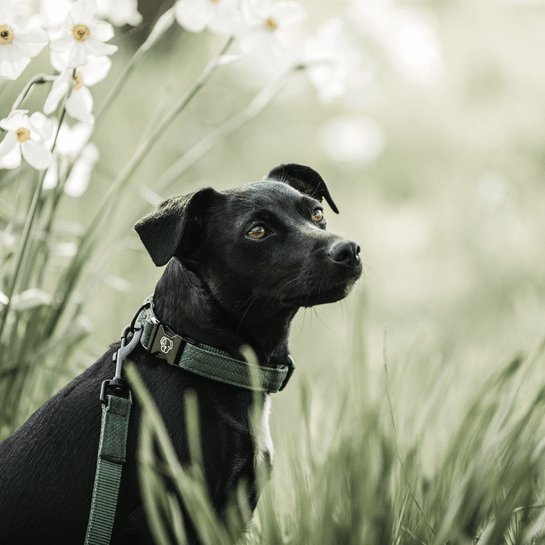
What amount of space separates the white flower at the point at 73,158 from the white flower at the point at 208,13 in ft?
1.81

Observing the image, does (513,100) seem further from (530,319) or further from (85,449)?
(85,449)

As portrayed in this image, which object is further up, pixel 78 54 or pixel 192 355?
pixel 78 54

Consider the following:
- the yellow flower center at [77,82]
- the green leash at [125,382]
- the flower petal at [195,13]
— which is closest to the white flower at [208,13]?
the flower petal at [195,13]

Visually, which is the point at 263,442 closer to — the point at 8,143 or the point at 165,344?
the point at 165,344

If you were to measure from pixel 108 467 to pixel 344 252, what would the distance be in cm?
89

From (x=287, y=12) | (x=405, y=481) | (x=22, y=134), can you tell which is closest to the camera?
(x=405, y=481)

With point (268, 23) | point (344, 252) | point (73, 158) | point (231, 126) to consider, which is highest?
point (268, 23)

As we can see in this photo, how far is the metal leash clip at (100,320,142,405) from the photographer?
7.95 feet

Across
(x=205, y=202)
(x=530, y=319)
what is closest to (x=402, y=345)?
(x=530, y=319)

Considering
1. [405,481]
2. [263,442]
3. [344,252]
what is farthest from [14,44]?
[405,481]

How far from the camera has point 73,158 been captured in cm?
310

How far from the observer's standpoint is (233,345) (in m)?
2.66

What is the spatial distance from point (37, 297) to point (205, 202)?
0.66m

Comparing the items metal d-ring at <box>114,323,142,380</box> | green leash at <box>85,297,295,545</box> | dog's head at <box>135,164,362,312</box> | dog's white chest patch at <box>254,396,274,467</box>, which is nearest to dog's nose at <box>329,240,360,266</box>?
dog's head at <box>135,164,362,312</box>
